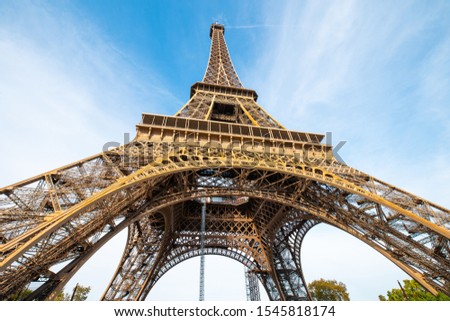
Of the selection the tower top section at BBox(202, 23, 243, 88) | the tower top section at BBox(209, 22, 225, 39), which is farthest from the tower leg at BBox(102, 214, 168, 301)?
the tower top section at BBox(209, 22, 225, 39)

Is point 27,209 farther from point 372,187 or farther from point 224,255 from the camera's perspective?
point 224,255

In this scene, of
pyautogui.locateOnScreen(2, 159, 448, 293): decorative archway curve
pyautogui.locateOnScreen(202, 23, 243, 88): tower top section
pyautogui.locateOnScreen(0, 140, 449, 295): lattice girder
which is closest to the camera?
pyautogui.locateOnScreen(2, 159, 448, 293): decorative archway curve

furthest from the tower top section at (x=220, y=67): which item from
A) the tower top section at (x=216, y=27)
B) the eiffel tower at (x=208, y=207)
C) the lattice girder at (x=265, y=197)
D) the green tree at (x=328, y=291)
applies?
the green tree at (x=328, y=291)

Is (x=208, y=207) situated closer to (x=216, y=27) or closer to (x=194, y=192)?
(x=194, y=192)

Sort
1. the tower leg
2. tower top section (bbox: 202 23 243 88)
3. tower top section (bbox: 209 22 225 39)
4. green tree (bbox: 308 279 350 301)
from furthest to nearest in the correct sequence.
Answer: tower top section (bbox: 209 22 225 39) → green tree (bbox: 308 279 350 301) → tower top section (bbox: 202 23 243 88) → the tower leg

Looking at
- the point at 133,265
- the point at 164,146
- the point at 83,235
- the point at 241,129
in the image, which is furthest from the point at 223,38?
the point at 83,235

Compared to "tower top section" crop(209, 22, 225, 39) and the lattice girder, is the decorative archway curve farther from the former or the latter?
"tower top section" crop(209, 22, 225, 39)
